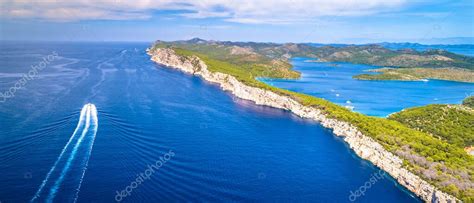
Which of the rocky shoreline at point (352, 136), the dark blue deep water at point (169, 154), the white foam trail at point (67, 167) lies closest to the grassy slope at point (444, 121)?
the rocky shoreline at point (352, 136)

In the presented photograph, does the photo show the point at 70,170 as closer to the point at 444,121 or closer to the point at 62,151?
the point at 62,151

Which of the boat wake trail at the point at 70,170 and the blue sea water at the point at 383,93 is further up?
the boat wake trail at the point at 70,170

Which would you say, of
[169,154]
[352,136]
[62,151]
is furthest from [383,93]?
[62,151]

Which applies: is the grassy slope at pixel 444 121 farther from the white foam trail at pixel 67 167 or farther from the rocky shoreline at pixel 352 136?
the white foam trail at pixel 67 167

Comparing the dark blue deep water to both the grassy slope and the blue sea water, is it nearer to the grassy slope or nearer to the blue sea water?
the grassy slope

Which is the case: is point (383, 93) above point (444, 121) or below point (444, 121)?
below

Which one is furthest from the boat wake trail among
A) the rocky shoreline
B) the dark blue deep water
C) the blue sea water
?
the blue sea water
